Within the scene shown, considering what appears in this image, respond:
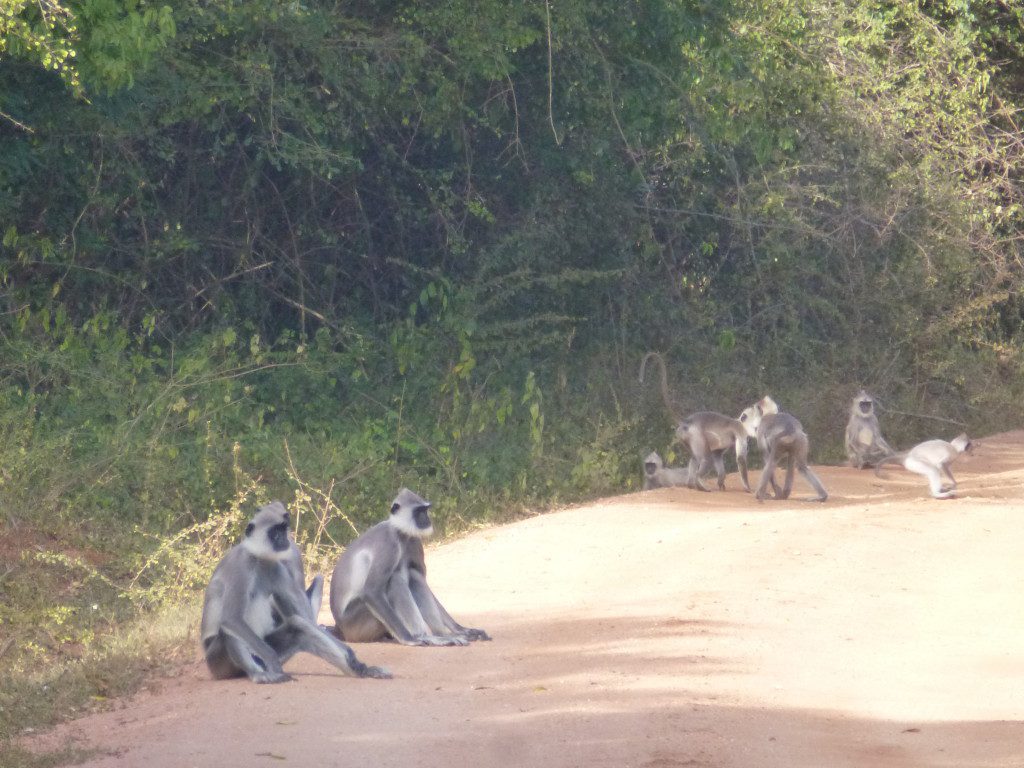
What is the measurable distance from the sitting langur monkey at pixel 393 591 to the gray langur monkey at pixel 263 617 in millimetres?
434

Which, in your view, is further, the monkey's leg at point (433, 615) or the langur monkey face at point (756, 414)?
the langur monkey face at point (756, 414)

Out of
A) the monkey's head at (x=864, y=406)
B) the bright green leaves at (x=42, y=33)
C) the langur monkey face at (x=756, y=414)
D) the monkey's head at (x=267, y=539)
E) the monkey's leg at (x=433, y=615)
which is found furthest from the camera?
the monkey's head at (x=864, y=406)

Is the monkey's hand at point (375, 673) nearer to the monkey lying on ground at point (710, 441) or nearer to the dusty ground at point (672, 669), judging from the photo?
the dusty ground at point (672, 669)

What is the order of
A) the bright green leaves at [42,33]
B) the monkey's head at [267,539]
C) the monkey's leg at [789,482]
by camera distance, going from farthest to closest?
the monkey's leg at [789,482], the bright green leaves at [42,33], the monkey's head at [267,539]

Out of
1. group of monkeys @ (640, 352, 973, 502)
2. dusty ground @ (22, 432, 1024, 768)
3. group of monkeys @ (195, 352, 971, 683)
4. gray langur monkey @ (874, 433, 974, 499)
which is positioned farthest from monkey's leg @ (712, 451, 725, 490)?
group of monkeys @ (195, 352, 971, 683)

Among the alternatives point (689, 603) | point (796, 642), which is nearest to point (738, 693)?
point (796, 642)

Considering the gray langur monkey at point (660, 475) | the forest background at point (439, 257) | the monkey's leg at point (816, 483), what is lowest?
the monkey's leg at point (816, 483)

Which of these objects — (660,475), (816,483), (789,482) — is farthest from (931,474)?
(660,475)

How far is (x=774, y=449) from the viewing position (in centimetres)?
1141

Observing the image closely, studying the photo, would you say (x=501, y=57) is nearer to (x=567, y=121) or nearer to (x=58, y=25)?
(x=567, y=121)

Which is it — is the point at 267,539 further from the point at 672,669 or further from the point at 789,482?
the point at 789,482

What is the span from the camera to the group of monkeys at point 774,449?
37.6 feet

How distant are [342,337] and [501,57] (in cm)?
315

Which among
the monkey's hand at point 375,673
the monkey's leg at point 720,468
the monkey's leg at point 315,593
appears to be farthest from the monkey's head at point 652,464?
the monkey's hand at point 375,673
